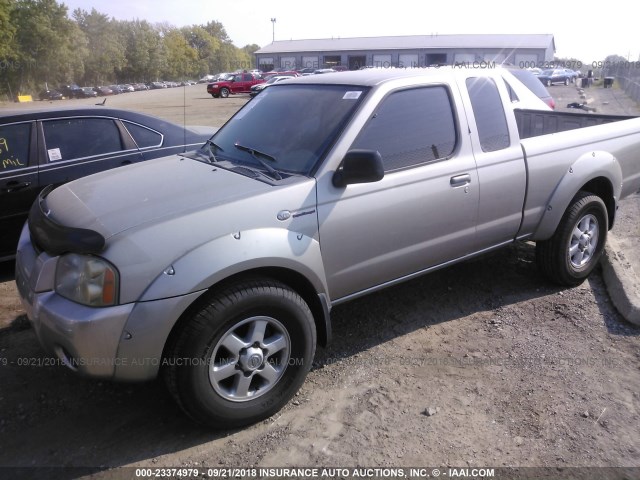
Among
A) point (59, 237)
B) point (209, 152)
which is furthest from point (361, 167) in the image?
point (59, 237)

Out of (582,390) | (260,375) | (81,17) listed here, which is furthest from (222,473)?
(81,17)

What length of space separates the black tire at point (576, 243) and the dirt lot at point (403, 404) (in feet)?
1.17

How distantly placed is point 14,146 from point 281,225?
11.5ft

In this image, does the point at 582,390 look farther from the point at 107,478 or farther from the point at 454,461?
the point at 107,478

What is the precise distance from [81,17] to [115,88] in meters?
19.2

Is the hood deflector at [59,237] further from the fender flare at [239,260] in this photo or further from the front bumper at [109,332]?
the fender flare at [239,260]

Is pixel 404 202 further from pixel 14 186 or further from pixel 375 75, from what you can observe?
pixel 14 186


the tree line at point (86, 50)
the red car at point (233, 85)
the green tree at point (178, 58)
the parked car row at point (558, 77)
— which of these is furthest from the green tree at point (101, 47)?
the parked car row at point (558, 77)

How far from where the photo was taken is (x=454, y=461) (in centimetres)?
276

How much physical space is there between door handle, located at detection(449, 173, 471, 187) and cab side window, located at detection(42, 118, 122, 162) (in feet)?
11.7

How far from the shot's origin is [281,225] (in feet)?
9.81

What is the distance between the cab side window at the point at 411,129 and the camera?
11.5 ft

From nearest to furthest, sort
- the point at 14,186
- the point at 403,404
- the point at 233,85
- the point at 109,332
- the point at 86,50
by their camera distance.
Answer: the point at 109,332 < the point at 403,404 < the point at 14,186 < the point at 233,85 < the point at 86,50

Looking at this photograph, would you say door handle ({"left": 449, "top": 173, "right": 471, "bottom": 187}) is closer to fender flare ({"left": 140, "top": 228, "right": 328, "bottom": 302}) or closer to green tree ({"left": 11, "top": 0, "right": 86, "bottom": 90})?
fender flare ({"left": 140, "top": 228, "right": 328, "bottom": 302})
